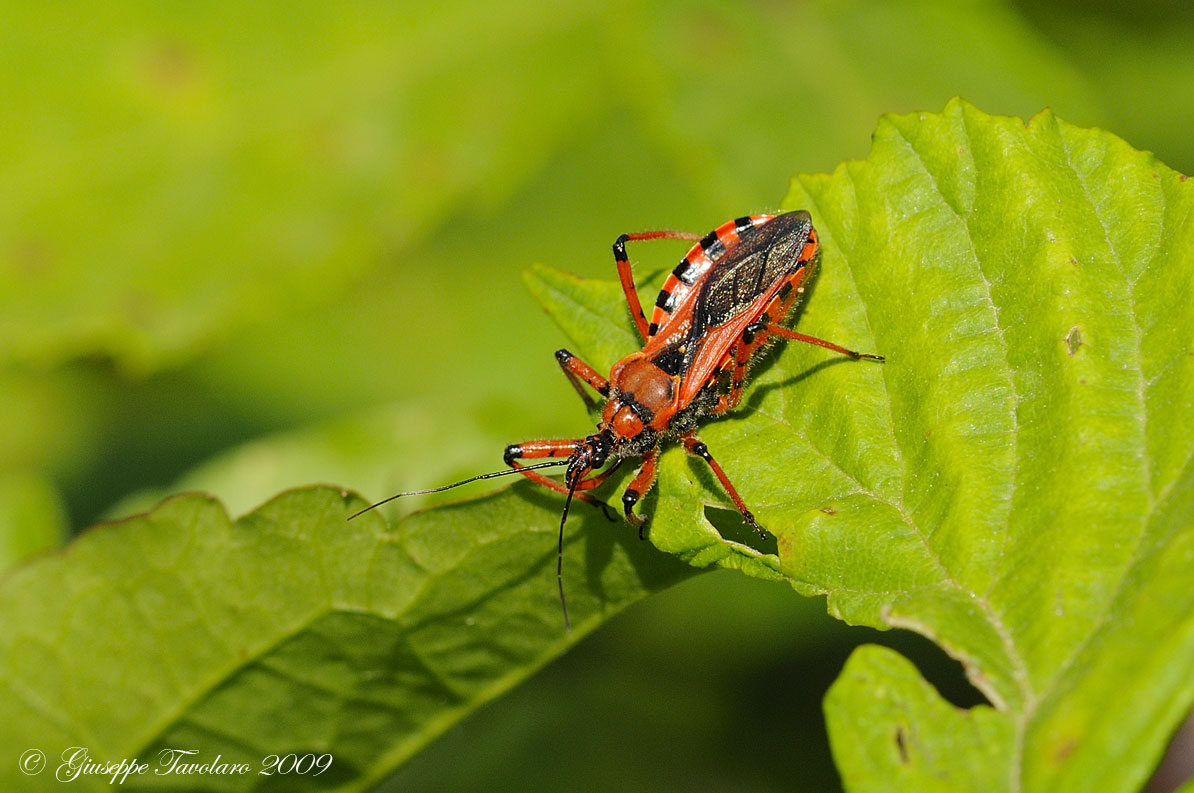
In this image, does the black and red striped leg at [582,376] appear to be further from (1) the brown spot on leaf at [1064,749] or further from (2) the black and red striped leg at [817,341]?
(1) the brown spot on leaf at [1064,749]

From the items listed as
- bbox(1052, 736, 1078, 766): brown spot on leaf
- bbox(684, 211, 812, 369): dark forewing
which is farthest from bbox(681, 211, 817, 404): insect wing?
bbox(1052, 736, 1078, 766): brown spot on leaf

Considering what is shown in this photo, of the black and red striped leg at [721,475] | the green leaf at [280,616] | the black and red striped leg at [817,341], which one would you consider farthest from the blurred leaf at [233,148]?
the black and red striped leg at [721,475]

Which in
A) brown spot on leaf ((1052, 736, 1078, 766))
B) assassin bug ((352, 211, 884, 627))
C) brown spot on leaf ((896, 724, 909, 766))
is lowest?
brown spot on leaf ((1052, 736, 1078, 766))

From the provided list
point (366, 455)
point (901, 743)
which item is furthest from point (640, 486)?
point (366, 455)

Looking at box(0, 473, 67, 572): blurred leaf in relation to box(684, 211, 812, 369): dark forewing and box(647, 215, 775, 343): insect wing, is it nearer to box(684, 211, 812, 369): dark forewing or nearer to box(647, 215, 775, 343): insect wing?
box(647, 215, 775, 343): insect wing

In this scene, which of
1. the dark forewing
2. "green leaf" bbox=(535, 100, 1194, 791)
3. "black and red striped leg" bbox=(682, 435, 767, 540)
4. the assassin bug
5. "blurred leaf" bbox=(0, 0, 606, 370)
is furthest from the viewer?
"blurred leaf" bbox=(0, 0, 606, 370)

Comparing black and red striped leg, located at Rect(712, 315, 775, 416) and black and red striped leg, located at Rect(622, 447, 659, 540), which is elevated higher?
black and red striped leg, located at Rect(712, 315, 775, 416)

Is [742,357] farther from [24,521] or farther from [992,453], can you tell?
[24,521]

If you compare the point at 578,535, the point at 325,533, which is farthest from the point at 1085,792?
the point at 325,533
